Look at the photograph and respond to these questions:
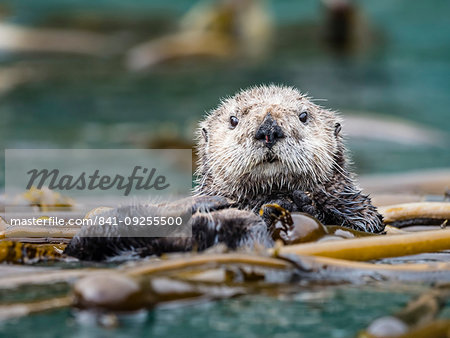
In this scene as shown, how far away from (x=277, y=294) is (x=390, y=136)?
29.6ft

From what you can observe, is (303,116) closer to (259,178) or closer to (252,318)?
(259,178)

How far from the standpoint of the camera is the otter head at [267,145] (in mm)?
3996

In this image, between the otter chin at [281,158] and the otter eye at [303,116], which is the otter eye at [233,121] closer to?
the otter chin at [281,158]

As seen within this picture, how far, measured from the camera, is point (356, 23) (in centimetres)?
1789

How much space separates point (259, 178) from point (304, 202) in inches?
11.1

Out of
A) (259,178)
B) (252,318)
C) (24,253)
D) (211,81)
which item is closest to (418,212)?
(259,178)

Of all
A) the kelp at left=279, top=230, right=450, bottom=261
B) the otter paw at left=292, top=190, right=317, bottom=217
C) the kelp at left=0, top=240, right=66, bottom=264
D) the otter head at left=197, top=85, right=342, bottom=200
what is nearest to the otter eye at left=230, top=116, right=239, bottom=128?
the otter head at left=197, top=85, right=342, bottom=200

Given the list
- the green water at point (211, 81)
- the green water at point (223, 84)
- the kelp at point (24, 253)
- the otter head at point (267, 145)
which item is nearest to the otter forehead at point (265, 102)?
the otter head at point (267, 145)

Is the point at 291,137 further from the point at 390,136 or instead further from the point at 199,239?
the point at 390,136

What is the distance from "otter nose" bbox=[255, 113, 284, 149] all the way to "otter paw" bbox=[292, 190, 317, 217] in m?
0.32

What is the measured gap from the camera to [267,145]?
3.94 m

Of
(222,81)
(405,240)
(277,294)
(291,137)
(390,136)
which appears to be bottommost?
(277,294)

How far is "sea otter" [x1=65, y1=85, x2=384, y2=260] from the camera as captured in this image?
359 cm

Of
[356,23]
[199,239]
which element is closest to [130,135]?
[356,23]
